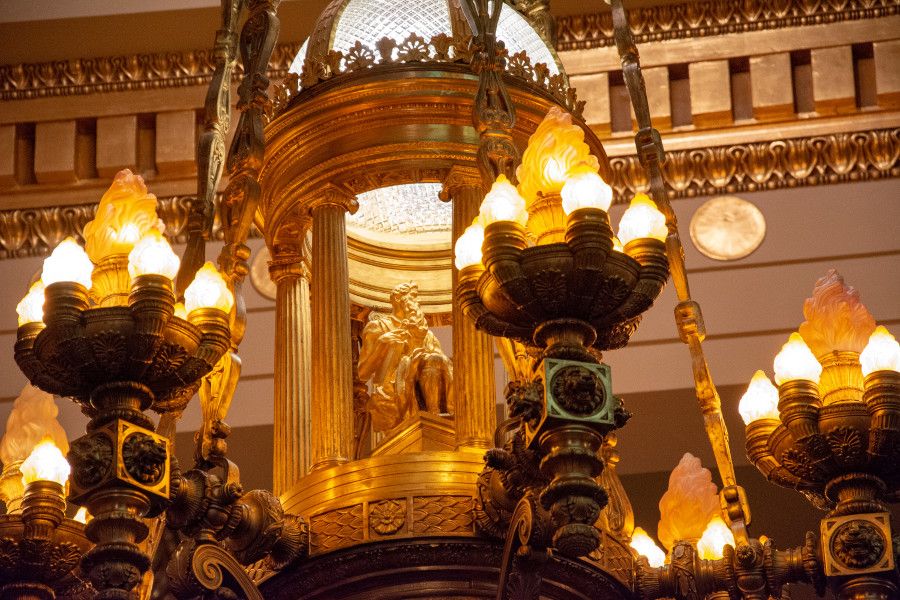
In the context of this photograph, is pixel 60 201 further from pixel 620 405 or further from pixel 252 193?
pixel 620 405

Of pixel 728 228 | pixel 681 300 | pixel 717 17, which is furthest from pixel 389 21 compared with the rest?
pixel 717 17

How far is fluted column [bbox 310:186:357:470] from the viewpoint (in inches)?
226

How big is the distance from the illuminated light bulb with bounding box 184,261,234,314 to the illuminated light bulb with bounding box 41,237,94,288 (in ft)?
0.99

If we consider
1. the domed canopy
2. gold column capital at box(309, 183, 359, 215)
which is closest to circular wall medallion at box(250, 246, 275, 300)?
the domed canopy

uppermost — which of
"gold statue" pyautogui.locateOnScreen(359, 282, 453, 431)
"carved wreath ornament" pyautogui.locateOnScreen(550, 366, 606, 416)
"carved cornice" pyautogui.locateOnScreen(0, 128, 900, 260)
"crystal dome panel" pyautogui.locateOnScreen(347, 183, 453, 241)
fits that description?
"carved cornice" pyautogui.locateOnScreen(0, 128, 900, 260)

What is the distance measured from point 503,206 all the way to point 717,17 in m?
6.35

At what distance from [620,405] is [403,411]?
5.28 ft

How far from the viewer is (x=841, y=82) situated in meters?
10.8

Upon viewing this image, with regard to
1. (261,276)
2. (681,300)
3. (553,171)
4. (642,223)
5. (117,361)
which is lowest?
(117,361)

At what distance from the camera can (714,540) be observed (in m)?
5.91

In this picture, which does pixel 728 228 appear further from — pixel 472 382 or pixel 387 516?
pixel 387 516

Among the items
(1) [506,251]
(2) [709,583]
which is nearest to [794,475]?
(2) [709,583]

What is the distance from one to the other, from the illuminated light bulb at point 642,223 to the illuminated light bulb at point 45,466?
1809mm

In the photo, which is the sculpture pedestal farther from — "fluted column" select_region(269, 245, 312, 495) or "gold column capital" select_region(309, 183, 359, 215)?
"gold column capital" select_region(309, 183, 359, 215)
